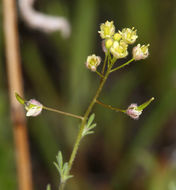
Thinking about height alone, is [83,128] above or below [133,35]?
below

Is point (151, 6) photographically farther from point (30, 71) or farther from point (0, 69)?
point (0, 69)

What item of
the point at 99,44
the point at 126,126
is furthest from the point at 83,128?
the point at 99,44

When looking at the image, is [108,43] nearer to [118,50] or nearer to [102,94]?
[118,50]

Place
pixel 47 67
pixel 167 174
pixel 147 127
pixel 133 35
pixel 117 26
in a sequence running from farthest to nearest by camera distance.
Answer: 1. pixel 47 67
2. pixel 117 26
3. pixel 147 127
4. pixel 167 174
5. pixel 133 35

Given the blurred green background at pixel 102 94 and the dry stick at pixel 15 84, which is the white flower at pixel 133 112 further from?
the blurred green background at pixel 102 94

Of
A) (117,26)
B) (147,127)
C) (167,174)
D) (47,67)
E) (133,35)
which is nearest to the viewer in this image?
(133,35)

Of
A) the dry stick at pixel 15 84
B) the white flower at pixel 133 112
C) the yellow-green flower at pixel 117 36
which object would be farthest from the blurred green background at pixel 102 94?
the yellow-green flower at pixel 117 36

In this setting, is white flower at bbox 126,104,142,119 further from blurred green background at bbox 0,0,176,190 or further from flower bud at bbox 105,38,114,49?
blurred green background at bbox 0,0,176,190
